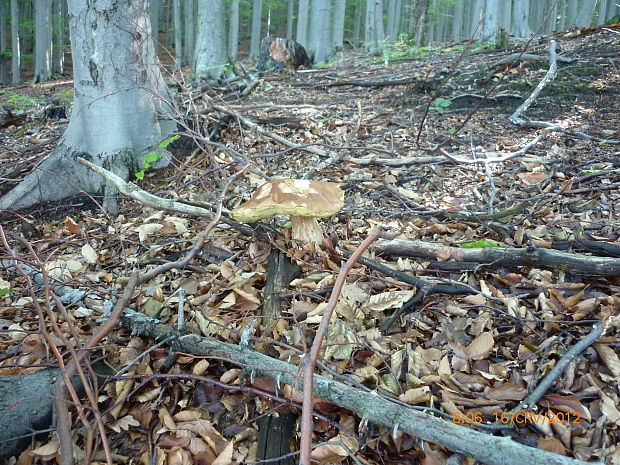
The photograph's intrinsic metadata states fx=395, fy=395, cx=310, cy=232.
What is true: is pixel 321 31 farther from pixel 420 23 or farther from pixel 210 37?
pixel 210 37

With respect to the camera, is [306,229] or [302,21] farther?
[302,21]

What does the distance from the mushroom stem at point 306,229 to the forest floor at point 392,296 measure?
0.09 meters

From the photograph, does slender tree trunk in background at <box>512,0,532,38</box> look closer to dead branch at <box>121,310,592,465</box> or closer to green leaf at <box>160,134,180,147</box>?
green leaf at <box>160,134,180,147</box>

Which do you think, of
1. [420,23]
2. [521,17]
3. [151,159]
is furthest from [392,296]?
[420,23]

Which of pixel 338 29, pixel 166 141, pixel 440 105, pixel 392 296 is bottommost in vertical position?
pixel 392 296

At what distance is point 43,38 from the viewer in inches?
763

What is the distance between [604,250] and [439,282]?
1047 millimetres

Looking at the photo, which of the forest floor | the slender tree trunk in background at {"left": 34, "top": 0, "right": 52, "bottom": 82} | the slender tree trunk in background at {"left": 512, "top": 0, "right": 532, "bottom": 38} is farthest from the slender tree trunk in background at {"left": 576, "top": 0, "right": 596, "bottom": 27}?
the slender tree trunk in background at {"left": 34, "top": 0, "right": 52, "bottom": 82}

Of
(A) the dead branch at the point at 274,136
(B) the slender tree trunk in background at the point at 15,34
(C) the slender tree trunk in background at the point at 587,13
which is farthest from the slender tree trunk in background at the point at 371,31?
(B) the slender tree trunk in background at the point at 15,34

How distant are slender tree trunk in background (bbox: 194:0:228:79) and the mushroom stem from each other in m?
8.76

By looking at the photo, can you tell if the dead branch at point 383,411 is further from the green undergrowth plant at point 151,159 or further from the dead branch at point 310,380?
the green undergrowth plant at point 151,159

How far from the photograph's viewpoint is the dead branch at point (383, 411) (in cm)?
138

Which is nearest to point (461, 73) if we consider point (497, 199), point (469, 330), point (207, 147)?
point (497, 199)

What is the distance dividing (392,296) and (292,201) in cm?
83
